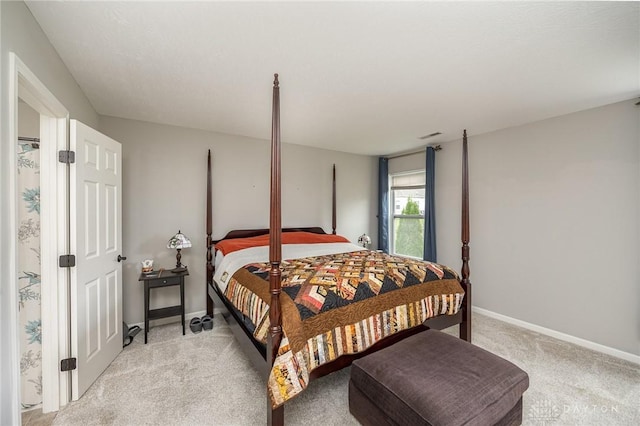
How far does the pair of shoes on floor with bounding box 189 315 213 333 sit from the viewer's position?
9.89 feet

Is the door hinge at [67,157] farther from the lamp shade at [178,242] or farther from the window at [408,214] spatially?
the window at [408,214]

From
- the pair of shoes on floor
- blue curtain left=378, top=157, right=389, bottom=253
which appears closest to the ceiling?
blue curtain left=378, top=157, right=389, bottom=253

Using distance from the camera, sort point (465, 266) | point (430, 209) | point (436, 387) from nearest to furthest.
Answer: point (436, 387), point (465, 266), point (430, 209)

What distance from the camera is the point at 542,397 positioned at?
6.42 feet

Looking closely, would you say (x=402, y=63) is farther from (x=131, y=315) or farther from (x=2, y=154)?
(x=131, y=315)

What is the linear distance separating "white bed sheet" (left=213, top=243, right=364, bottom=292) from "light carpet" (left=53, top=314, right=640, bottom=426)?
74 centimetres

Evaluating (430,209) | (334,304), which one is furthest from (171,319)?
(430,209)

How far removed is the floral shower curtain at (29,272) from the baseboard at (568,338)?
4648mm

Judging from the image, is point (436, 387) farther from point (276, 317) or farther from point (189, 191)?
point (189, 191)

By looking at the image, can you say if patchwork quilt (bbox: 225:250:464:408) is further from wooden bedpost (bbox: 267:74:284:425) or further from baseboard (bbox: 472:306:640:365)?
baseboard (bbox: 472:306:640:365)

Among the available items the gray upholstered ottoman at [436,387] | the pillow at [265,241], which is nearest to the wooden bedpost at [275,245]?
the gray upholstered ottoman at [436,387]

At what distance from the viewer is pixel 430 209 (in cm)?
417

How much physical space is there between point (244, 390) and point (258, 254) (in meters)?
1.28

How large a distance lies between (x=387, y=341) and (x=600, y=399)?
1.60 meters
